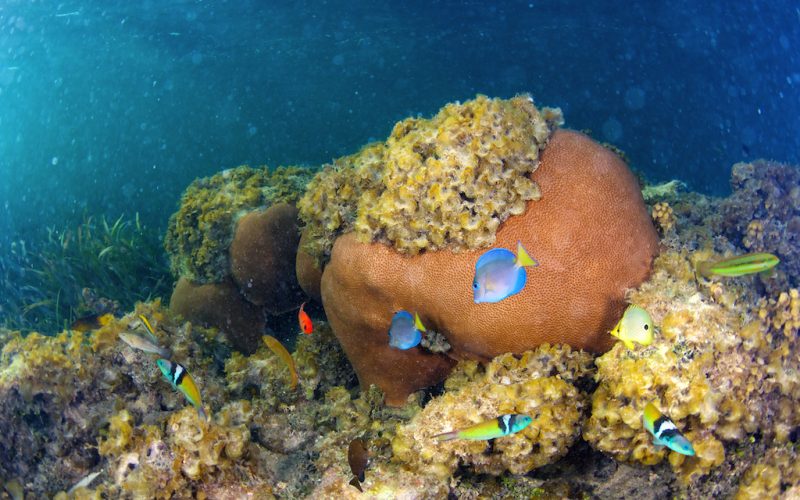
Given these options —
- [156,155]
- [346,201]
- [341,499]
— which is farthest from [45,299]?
[156,155]

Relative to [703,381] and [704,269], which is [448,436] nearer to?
[703,381]

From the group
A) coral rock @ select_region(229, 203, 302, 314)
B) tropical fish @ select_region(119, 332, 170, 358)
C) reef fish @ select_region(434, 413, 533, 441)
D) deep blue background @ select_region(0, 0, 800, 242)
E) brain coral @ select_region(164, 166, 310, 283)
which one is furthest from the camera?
deep blue background @ select_region(0, 0, 800, 242)

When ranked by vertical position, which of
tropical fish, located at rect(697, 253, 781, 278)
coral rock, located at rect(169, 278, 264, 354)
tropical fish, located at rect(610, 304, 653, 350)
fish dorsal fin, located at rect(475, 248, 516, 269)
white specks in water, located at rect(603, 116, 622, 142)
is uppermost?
fish dorsal fin, located at rect(475, 248, 516, 269)

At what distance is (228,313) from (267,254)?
1.00 m

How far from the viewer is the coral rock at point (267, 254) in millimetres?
6008

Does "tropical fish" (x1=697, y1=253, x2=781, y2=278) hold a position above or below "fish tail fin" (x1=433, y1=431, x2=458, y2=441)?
above

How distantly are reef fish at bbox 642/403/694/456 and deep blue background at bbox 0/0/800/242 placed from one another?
62.6 feet

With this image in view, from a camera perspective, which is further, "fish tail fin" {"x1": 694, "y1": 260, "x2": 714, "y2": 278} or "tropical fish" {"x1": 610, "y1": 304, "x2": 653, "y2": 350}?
"fish tail fin" {"x1": 694, "y1": 260, "x2": 714, "y2": 278}

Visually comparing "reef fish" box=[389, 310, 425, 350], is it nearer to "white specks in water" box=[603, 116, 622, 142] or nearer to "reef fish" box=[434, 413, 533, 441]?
"reef fish" box=[434, 413, 533, 441]

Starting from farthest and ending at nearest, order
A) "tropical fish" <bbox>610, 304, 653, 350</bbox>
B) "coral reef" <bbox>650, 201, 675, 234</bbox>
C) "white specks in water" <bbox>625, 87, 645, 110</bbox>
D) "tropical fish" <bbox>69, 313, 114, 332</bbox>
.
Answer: "white specks in water" <bbox>625, 87, 645, 110</bbox> < "tropical fish" <bbox>69, 313, 114, 332</bbox> < "coral reef" <bbox>650, 201, 675, 234</bbox> < "tropical fish" <bbox>610, 304, 653, 350</bbox>

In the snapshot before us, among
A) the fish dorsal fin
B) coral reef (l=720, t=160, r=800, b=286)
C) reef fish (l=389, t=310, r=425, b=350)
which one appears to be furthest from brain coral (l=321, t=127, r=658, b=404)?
coral reef (l=720, t=160, r=800, b=286)

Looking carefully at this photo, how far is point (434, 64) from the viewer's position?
45250 millimetres

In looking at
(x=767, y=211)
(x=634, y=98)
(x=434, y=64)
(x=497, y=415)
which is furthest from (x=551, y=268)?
(x=434, y=64)

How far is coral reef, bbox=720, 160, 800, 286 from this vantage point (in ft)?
20.3
